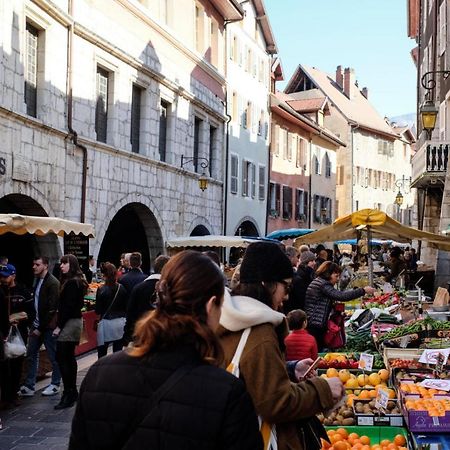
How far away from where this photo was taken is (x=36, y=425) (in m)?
7.59

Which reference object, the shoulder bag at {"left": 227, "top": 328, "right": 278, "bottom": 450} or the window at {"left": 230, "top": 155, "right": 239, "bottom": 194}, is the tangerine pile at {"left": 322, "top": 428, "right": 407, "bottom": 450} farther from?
the window at {"left": 230, "top": 155, "right": 239, "bottom": 194}

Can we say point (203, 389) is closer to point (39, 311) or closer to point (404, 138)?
point (39, 311)

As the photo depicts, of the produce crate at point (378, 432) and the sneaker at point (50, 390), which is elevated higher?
the produce crate at point (378, 432)

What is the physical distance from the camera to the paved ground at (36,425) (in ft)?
22.9

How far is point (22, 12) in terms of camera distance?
14617 mm

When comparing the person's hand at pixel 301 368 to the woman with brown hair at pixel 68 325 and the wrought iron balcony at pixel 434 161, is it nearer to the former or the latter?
the woman with brown hair at pixel 68 325

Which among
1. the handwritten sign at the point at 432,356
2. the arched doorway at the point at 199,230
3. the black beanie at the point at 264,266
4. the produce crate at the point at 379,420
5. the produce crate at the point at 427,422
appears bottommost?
the produce crate at the point at 379,420

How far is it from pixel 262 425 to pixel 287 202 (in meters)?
35.0

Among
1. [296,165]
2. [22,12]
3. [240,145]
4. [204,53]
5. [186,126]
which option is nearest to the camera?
[22,12]

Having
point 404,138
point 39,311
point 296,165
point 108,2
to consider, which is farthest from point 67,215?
point 404,138

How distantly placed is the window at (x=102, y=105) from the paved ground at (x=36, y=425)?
10.7 meters

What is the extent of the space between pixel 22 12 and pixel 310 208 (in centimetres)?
2880

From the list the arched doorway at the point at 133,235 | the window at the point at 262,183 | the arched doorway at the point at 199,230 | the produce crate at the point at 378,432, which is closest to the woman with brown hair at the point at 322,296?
the produce crate at the point at 378,432

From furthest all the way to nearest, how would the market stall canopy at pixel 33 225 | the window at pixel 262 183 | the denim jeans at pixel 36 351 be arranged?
the window at pixel 262 183 < the market stall canopy at pixel 33 225 < the denim jeans at pixel 36 351
